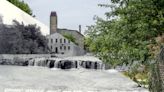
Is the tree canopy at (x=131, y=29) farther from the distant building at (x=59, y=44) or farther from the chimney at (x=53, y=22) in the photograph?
the chimney at (x=53, y=22)

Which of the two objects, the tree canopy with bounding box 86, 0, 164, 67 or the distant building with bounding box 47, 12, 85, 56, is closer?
the tree canopy with bounding box 86, 0, 164, 67

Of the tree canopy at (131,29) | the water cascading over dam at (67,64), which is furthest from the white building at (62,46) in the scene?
the tree canopy at (131,29)

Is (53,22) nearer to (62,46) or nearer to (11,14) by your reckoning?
(62,46)

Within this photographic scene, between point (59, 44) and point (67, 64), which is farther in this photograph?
point (59, 44)

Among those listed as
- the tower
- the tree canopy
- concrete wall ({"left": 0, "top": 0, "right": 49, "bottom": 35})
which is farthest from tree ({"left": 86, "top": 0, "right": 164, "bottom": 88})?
the tower

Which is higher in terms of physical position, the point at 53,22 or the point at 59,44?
the point at 53,22

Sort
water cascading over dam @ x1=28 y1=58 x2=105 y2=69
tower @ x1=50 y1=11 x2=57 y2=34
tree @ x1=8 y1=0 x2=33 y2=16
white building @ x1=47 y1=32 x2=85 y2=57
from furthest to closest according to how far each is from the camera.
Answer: tower @ x1=50 y1=11 x2=57 y2=34 → tree @ x1=8 y1=0 x2=33 y2=16 → white building @ x1=47 y1=32 x2=85 y2=57 → water cascading over dam @ x1=28 y1=58 x2=105 y2=69

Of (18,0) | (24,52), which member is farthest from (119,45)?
(18,0)

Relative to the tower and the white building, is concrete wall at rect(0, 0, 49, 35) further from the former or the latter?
the tower

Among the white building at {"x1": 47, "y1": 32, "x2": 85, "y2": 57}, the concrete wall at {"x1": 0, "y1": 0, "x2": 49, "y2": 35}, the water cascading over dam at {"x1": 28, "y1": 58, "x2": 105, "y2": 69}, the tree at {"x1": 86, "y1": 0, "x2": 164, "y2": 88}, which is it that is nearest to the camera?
the tree at {"x1": 86, "y1": 0, "x2": 164, "y2": 88}

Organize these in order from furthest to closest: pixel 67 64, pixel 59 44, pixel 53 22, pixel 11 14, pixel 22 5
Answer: pixel 53 22 < pixel 22 5 < pixel 59 44 < pixel 11 14 < pixel 67 64

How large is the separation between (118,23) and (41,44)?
35.1m

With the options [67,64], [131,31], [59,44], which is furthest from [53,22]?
[131,31]

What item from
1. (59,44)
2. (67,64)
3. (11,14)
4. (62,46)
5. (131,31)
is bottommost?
(67,64)
